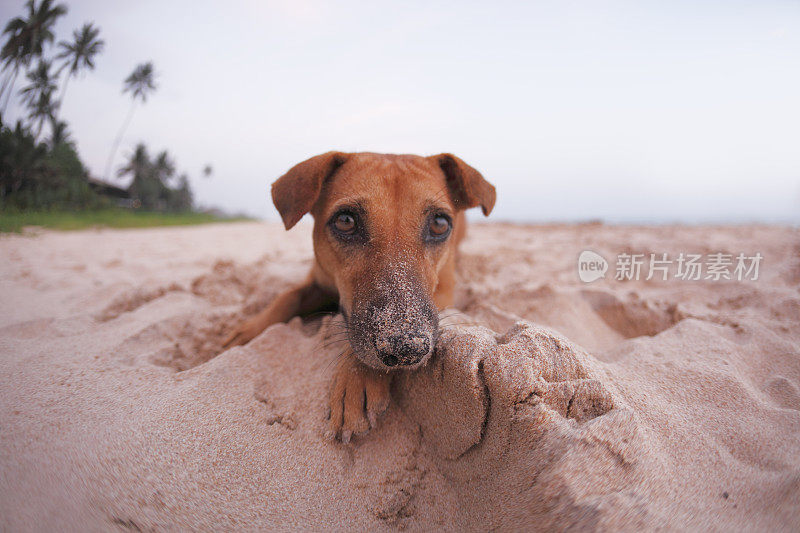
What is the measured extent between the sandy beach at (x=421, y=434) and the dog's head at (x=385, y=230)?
223 mm

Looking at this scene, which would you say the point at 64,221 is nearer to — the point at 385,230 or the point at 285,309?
the point at 285,309

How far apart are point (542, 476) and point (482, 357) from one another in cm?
43

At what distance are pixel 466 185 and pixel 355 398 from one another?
160 cm

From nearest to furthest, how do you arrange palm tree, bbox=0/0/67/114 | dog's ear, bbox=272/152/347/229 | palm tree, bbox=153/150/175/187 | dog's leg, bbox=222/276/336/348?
1. dog's ear, bbox=272/152/347/229
2. dog's leg, bbox=222/276/336/348
3. palm tree, bbox=0/0/67/114
4. palm tree, bbox=153/150/175/187

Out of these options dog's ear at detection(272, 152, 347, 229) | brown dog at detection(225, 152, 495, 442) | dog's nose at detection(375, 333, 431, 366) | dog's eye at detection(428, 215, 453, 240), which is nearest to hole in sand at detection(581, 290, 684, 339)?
brown dog at detection(225, 152, 495, 442)

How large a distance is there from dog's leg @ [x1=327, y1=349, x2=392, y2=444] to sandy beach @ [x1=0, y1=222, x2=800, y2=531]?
0.06 meters

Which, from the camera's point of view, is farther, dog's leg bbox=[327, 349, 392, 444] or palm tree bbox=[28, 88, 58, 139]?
palm tree bbox=[28, 88, 58, 139]

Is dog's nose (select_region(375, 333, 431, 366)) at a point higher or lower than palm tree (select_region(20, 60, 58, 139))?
lower

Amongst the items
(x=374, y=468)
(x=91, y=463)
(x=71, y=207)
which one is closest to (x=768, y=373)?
(x=374, y=468)

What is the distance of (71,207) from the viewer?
18859 mm

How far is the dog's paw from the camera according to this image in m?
1.53

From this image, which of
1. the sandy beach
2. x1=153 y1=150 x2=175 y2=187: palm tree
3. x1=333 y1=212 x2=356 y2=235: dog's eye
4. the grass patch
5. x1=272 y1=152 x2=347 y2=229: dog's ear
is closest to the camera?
the sandy beach

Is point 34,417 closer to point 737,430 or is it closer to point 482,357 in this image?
point 482,357

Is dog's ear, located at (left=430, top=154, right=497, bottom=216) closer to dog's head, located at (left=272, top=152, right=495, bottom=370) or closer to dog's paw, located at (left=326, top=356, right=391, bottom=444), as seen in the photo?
dog's head, located at (left=272, top=152, right=495, bottom=370)
